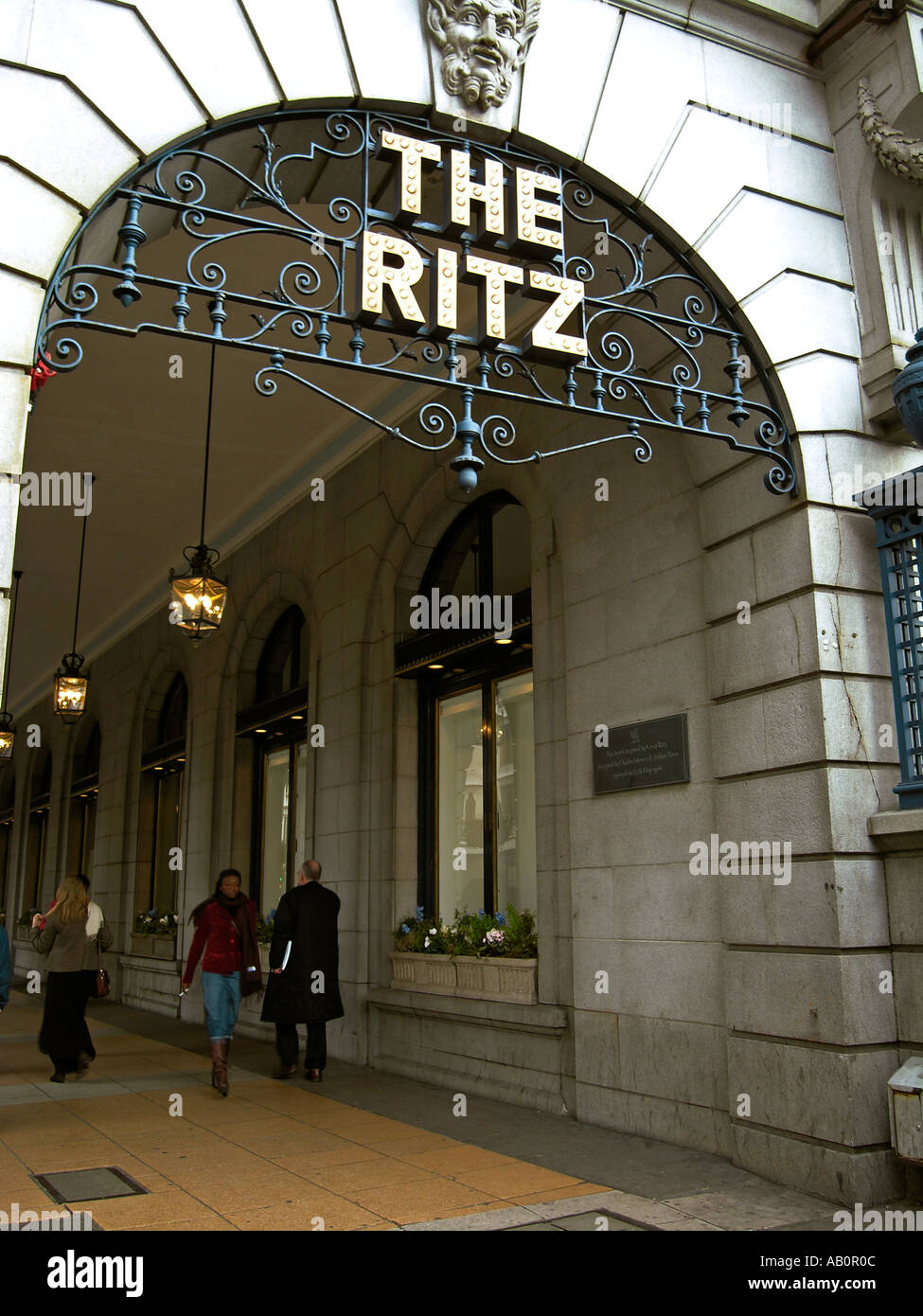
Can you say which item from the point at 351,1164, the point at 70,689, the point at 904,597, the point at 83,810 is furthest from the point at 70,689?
the point at 904,597

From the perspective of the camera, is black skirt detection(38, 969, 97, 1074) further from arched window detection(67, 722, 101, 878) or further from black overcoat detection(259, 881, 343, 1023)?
arched window detection(67, 722, 101, 878)

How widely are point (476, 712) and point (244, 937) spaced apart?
3.00m

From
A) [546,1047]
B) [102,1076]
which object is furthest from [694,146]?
[102,1076]

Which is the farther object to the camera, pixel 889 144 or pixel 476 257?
pixel 889 144

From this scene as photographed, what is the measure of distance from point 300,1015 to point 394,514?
16.6 feet

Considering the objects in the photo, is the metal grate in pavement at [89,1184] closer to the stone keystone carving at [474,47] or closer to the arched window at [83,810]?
the stone keystone carving at [474,47]

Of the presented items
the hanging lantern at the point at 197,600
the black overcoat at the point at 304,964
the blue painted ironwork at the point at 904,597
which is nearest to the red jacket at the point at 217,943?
the black overcoat at the point at 304,964

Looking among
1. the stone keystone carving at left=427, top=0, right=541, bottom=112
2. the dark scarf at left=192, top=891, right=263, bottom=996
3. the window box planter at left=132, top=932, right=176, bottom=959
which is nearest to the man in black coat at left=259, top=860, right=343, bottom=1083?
the dark scarf at left=192, top=891, right=263, bottom=996

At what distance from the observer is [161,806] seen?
63.1ft

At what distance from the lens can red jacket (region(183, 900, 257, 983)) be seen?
9469mm

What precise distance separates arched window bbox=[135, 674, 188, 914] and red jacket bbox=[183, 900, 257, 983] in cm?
902

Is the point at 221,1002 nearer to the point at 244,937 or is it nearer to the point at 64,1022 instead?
the point at 244,937

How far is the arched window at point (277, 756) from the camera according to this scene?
13930mm

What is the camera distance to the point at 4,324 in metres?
4.67
